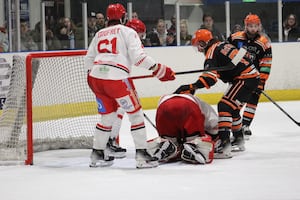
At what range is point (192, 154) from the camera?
5.35 m

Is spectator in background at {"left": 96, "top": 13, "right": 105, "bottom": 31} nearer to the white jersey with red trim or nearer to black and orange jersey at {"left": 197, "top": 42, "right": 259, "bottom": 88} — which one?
black and orange jersey at {"left": 197, "top": 42, "right": 259, "bottom": 88}

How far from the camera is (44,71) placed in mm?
6402

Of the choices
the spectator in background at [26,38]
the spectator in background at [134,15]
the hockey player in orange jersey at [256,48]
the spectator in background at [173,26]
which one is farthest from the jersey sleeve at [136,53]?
the spectator in background at [173,26]

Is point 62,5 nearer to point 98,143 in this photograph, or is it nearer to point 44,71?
point 44,71

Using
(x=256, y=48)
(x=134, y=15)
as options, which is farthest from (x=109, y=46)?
(x=134, y=15)

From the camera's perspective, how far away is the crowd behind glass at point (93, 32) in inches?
347

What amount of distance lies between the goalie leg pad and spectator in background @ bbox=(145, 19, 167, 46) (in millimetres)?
4525

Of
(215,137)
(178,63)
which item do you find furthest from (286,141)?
(178,63)

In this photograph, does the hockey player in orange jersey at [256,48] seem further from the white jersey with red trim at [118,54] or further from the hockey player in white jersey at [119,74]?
the white jersey with red trim at [118,54]

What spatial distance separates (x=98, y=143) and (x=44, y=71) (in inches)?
49.9

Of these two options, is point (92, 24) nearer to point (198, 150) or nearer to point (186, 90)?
point (186, 90)

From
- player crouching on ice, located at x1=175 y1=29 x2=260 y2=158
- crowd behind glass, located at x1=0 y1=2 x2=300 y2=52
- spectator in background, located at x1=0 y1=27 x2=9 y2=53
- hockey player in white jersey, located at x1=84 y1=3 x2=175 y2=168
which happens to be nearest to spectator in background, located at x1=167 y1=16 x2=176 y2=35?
crowd behind glass, located at x1=0 y1=2 x2=300 y2=52

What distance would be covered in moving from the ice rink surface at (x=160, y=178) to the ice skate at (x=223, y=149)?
7 cm

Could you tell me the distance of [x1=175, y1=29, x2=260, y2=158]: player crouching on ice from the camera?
5695 millimetres
